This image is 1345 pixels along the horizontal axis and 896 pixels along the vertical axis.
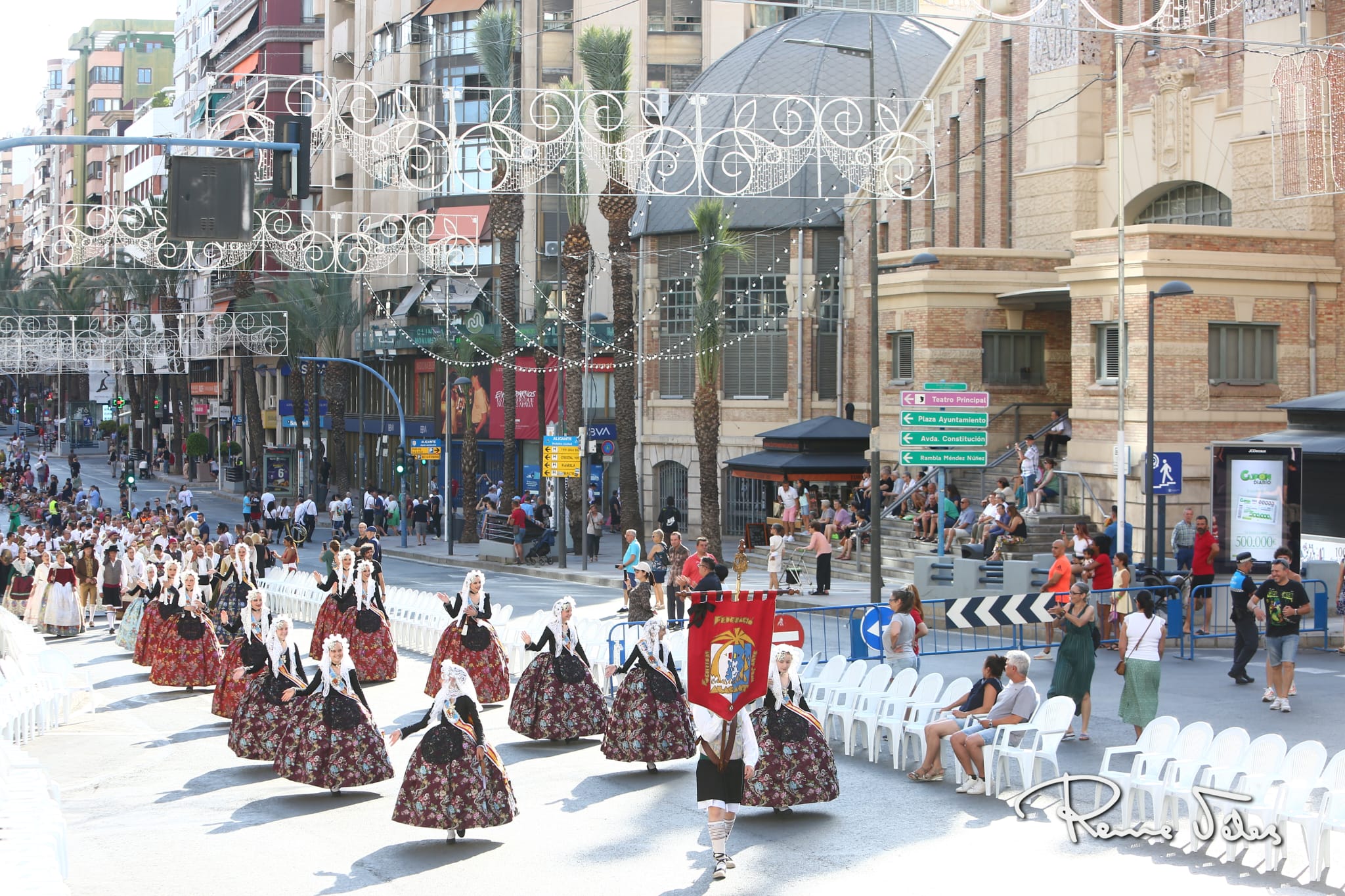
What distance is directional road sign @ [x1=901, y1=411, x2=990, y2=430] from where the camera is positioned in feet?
86.7

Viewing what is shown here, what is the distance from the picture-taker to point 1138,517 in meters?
30.5

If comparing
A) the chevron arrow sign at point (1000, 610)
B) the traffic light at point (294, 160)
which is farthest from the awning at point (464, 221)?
the traffic light at point (294, 160)

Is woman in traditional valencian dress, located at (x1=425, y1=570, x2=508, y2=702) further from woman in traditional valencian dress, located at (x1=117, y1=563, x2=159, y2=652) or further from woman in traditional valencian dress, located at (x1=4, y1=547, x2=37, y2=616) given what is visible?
woman in traditional valencian dress, located at (x1=4, y1=547, x2=37, y2=616)

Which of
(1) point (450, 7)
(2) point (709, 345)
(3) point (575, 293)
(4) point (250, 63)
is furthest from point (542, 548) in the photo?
(4) point (250, 63)

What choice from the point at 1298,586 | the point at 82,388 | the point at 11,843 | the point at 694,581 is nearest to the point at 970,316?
the point at 694,581

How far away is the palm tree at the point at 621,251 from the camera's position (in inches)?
1594

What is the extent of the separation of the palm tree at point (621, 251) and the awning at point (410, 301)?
22.3 meters

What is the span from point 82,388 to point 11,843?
445 ft

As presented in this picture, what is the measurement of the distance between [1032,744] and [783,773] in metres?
2.38

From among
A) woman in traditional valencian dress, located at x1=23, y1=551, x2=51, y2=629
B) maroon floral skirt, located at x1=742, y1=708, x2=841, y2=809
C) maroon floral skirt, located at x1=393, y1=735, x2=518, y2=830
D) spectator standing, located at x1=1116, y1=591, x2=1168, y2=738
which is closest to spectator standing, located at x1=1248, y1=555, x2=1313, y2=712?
spectator standing, located at x1=1116, y1=591, x2=1168, y2=738

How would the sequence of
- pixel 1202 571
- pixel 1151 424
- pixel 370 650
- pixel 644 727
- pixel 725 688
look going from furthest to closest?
pixel 1151 424 < pixel 1202 571 < pixel 370 650 < pixel 644 727 < pixel 725 688

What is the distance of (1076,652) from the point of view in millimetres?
15312

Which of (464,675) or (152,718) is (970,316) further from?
(464,675)

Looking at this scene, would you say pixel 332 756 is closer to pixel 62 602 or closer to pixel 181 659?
pixel 181 659
